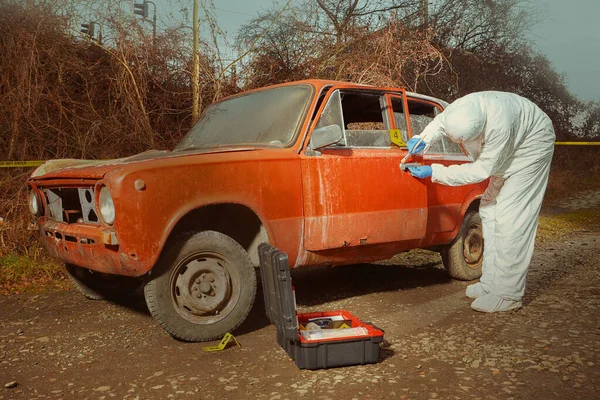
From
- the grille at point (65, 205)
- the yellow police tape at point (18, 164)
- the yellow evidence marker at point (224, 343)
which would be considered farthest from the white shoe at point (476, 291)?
the yellow police tape at point (18, 164)

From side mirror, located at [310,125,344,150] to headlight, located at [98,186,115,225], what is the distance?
1512 mm

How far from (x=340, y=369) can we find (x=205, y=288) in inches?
42.2

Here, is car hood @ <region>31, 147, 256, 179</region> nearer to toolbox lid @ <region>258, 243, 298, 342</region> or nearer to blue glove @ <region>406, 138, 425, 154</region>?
toolbox lid @ <region>258, 243, 298, 342</region>

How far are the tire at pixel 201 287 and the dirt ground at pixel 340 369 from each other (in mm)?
166

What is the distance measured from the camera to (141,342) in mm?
3898

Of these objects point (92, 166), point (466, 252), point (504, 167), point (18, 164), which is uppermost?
point (18, 164)

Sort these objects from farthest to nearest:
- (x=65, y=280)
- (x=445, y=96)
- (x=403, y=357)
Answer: (x=445, y=96) → (x=65, y=280) → (x=403, y=357)

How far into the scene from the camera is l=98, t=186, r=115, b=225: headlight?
3.51 metres

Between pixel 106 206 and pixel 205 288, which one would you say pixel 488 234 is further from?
pixel 106 206

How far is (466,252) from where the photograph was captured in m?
5.75

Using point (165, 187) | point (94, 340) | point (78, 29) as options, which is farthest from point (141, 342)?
point (78, 29)

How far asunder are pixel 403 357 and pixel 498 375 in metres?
0.58

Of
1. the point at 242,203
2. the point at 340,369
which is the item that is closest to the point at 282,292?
the point at 340,369

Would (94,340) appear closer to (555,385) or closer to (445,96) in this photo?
(555,385)
